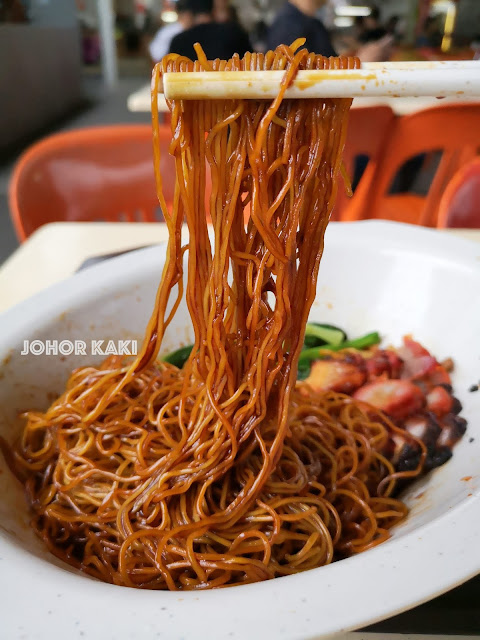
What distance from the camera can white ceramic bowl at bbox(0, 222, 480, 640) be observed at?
50 centimetres

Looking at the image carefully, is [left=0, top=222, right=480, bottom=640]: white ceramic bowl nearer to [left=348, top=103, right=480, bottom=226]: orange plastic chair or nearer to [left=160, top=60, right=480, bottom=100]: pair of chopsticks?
[left=160, top=60, right=480, bottom=100]: pair of chopsticks

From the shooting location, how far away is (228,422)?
2.38 ft

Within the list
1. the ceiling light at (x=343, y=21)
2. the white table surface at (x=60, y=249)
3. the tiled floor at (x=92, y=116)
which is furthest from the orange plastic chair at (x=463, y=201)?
the ceiling light at (x=343, y=21)

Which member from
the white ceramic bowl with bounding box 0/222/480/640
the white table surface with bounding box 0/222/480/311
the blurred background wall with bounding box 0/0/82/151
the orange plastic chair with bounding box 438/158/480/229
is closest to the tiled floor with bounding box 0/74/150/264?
the blurred background wall with bounding box 0/0/82/151

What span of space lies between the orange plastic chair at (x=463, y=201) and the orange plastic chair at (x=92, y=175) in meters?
0.97

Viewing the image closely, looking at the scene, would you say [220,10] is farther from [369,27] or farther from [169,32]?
[369,27]

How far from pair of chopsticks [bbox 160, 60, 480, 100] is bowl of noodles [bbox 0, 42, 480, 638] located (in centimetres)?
2

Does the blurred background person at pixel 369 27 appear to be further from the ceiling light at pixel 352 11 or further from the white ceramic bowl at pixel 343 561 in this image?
the white ceramic bowl at pixel 343 561

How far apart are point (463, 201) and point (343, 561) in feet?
5.19

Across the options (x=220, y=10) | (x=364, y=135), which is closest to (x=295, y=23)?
(x=364, y=135)

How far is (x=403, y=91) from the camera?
53 cm

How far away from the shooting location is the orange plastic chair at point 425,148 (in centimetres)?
217

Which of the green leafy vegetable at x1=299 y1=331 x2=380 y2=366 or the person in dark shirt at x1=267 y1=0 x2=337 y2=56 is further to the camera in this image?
the person in dark shirt at x1=267 y1=0 x2=337 y2=56

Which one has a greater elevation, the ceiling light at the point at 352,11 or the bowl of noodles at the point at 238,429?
the ceiling light at the point at 352,11
